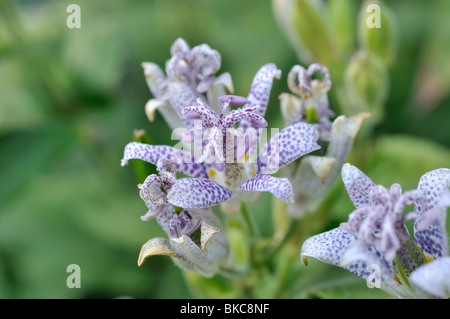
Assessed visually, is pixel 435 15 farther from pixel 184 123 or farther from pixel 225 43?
pixel 184 123

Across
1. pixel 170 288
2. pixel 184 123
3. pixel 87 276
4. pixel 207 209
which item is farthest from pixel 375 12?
pixel 87 276

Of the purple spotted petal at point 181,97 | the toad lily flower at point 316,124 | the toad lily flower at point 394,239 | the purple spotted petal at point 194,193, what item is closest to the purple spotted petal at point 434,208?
the toad lily flower at point 394,239

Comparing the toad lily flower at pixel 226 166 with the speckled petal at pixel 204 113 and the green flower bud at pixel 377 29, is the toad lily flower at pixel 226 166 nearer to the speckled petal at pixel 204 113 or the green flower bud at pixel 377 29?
the speckled petal at pixel 204 113

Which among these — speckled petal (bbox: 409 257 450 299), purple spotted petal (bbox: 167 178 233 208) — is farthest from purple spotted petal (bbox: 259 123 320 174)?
speckled petal (bbox: 409 257 450 299)

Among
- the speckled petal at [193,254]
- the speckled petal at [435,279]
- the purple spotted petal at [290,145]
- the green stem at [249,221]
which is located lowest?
the speckled petal at [435,279]

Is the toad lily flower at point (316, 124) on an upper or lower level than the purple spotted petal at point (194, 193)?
upper
